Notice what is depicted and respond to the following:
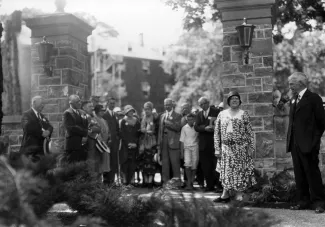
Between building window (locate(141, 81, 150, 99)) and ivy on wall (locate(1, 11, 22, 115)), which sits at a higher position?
building window (locate(141, 81, 150, 99))

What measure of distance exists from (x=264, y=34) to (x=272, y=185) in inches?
112

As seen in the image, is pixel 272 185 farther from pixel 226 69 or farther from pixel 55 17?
pixel 55 17

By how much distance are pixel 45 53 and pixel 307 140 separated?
5.49 m

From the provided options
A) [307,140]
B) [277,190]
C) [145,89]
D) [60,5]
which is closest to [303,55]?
[60,5]

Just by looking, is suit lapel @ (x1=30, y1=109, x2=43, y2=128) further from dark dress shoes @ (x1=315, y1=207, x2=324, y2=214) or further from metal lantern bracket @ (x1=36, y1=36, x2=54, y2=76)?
dark dress shoes @ (x1=315, y1=207, x2=324, y2=214)

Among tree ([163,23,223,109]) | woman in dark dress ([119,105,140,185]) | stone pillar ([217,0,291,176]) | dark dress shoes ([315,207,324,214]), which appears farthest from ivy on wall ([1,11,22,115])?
tree ([163,23,223,109])

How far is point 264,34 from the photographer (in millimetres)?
8211

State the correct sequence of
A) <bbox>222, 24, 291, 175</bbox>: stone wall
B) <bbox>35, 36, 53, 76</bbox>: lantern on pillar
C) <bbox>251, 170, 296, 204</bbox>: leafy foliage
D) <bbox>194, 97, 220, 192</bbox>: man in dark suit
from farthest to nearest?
<bbox>35, 36, 53, 76</bbox>: lantern on pillar, <bbox>194, 97, 220, 192</bbox>: man in dark suit, <bbox>222, 24, 291, 175</bbox>: stone wall, <bbox>251, 170, 296, 204</bbox>: leafy foliage

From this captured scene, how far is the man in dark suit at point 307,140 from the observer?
6.00 m

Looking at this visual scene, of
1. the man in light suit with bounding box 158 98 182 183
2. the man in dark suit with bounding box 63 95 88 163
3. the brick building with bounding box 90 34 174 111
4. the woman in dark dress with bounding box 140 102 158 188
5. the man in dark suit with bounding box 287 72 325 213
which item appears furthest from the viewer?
the brick building with bounding box 90 34 174 111

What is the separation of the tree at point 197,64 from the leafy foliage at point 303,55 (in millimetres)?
3658

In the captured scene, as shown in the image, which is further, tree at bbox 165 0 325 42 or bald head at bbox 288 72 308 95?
tree at bbox 165 0 325 42

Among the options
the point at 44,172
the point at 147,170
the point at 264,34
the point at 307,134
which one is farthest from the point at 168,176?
the point at 44,172

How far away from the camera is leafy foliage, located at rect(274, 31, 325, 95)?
68.7 feet
